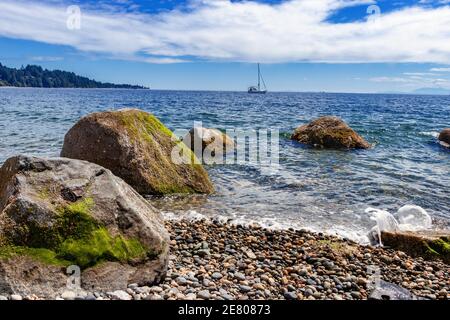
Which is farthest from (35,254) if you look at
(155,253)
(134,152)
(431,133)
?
(431,133)

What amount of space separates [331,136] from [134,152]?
49.3 feet

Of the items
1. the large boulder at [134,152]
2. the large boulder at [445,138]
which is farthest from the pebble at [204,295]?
the large boulder at [445,138]

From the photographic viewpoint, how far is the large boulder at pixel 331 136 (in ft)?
75.6

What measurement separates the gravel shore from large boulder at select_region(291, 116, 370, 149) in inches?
595

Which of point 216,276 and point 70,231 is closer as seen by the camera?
point 70,231

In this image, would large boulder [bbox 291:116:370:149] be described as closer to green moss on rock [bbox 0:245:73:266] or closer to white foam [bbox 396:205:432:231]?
white foam [bbox 396:205:432:231]

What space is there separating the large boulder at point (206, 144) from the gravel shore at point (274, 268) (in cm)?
1037

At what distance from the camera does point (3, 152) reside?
18.5 meters

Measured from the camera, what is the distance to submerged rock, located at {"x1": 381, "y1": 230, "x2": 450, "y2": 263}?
8133 millimetres

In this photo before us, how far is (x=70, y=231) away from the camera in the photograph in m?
5.58

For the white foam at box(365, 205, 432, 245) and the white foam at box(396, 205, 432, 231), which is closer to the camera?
the white foam at box(365, 205, 432, 245)

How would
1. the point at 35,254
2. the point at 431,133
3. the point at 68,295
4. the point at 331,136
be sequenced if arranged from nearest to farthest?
the point at 68,295
the point at 35,254
the point at 331,136
the point at 431,133

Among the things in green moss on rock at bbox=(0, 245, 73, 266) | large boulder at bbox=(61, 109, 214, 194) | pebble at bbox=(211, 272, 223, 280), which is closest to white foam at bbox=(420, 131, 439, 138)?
large boulder at bbox=(61, 109, 214, 194)

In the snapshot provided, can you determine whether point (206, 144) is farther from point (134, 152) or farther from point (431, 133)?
point (431, 133)
